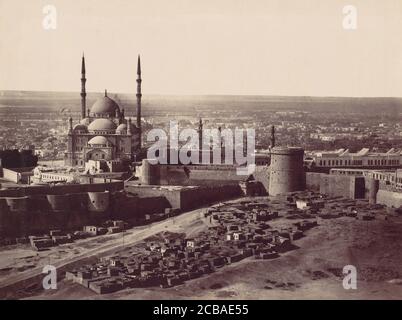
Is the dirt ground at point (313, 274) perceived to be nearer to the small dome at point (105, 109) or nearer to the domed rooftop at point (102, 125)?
the domed rooftop at point (102, 125)

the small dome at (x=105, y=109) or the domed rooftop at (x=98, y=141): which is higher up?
the small dome at (x=105, y=109)

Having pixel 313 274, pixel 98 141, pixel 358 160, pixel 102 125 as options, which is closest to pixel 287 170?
pixel 358 160

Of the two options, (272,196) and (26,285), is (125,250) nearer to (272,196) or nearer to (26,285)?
(26,285)

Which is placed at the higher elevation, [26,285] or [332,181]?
[332,181]

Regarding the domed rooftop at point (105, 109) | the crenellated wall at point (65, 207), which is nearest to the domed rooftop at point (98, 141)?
the domed rooftop at point (105, 109)
